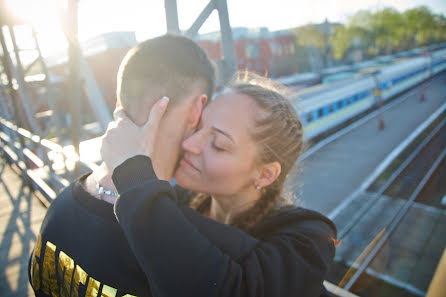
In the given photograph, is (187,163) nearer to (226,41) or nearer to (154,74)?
(154,74)

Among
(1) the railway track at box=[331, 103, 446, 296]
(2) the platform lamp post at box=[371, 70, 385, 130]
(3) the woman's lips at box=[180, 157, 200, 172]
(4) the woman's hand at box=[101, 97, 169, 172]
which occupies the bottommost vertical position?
(1) the railway track at box=[331, 103, 446, 296]

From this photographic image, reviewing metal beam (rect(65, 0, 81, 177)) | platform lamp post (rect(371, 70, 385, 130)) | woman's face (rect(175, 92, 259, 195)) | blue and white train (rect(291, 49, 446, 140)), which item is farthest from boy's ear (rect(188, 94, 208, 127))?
platform lamp post (rect(371, 70, 385, 130))

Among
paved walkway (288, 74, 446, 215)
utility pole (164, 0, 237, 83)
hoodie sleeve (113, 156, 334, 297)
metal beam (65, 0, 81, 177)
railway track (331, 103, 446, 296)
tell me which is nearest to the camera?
hoodie sleeve (113, 156, 334, 297)

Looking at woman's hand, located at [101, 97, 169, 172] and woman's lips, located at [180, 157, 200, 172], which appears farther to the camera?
woman's lips, located at [180, 157, 200, 172]

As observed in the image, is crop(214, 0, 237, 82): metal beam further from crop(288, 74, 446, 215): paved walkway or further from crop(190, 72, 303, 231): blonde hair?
crop(288, 74, 446, 215): paved walkway

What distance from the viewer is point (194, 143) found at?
130cm

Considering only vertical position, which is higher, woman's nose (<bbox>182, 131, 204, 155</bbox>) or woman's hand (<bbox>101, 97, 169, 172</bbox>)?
woman's hand (<bbox>101, 97, 169, 172</bbox>)

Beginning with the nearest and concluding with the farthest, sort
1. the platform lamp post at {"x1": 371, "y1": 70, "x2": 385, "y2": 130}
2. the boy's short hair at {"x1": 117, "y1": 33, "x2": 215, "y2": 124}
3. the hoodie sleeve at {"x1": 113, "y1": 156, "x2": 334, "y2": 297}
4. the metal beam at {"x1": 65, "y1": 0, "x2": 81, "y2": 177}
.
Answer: the hoodie sleeve at {"x1": 113, "y1": 156, "x2": 334, "y2": 297} < the boy's short hair at {"x1": 117, "y1": 33, "x2": 215, "y2": 124} < the metal beam at {"x1": 65, "y1": 0, "x2": 81, "y2": 177} < the platform lamp post at {"x1": 371, "y1": 70, "x2": 385, "y2": 130}

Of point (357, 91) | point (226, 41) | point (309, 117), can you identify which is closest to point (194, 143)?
point (226, 41)

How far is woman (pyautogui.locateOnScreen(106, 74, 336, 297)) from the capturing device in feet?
2.75

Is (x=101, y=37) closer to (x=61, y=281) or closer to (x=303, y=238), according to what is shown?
(x=61, y=281)

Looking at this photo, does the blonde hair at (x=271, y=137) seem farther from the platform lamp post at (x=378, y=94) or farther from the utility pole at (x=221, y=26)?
the platform lamp post at (x=378, y=94)

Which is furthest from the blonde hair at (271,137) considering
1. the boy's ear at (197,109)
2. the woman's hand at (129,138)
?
the woman's hand at (129,138)

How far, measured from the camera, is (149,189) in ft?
2.95
